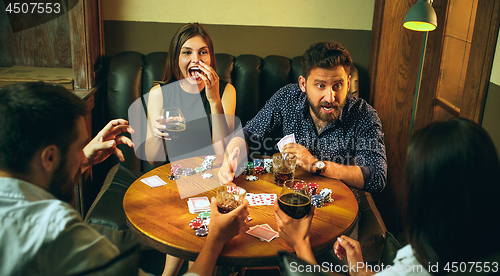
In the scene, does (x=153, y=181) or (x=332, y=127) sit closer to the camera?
(x=153, y=181)

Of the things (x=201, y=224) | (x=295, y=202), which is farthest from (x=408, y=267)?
(x=201, y=224)

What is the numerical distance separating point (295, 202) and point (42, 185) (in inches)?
32.0

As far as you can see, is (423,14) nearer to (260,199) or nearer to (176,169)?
(260,199)

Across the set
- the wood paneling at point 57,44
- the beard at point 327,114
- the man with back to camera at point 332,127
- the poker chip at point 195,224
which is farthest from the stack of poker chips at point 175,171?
the wood paneling at point 57,44

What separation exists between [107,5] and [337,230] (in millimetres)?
2818

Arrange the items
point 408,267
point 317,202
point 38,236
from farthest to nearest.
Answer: point 317,202, point 408,267, point 38,236

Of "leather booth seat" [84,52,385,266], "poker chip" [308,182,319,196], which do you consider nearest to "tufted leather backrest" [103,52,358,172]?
"leather booth seat" [84,52,385,266]

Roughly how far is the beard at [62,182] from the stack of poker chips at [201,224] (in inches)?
19.0

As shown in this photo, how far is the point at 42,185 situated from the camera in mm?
880

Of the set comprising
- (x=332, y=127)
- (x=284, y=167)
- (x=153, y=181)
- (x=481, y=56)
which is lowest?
(x=153, y=181)

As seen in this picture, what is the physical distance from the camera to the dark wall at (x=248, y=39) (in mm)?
3113

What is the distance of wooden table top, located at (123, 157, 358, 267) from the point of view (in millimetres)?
1201

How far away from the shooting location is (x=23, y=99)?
2.72ft

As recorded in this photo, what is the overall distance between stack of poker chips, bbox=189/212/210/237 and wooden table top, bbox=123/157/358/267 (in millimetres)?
19
